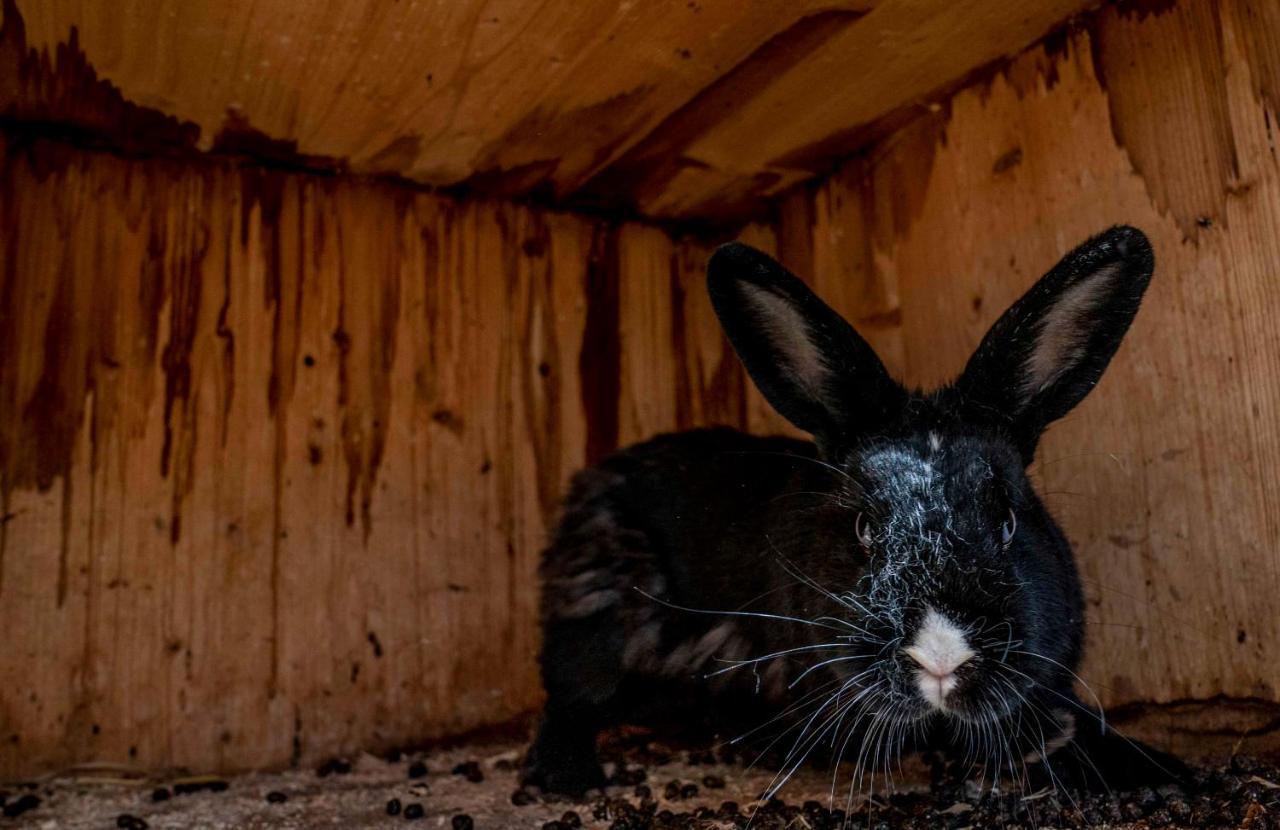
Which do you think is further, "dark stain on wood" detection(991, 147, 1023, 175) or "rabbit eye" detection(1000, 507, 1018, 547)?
"dark stain on wood" detection(991, 147, 1023, 175)

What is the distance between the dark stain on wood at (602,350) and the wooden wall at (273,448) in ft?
0.04

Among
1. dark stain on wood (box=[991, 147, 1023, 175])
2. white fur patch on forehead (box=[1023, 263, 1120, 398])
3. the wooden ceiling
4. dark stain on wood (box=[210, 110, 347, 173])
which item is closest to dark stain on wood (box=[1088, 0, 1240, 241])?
the wooden ceiling

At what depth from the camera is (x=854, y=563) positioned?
9.24 ft

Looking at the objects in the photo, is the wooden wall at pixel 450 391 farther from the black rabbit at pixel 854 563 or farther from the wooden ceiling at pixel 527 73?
the black rabbit at pixel 854 563

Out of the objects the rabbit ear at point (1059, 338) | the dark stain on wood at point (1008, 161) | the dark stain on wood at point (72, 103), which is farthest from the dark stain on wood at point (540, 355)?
the rabbit ear at point (1059, 338)

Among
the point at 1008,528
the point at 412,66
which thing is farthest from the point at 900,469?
the point at 412,66

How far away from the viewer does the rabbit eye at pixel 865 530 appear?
275 centimetres

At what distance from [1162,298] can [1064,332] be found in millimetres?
432

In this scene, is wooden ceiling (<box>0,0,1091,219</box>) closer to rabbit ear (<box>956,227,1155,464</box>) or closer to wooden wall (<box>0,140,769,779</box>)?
wooden wall (<box>0,140,769,779</box>)

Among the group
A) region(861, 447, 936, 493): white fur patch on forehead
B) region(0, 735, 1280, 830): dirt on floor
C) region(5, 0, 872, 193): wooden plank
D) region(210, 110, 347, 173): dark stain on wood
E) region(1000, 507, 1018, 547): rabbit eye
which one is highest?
region(5, 0, 872, 193): wooden plank

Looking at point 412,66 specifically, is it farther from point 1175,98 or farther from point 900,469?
point 1175,98

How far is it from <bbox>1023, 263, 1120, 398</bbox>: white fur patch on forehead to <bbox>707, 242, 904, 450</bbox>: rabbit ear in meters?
0.36

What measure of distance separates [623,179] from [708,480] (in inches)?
56.8

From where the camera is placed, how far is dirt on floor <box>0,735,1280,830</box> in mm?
2711
